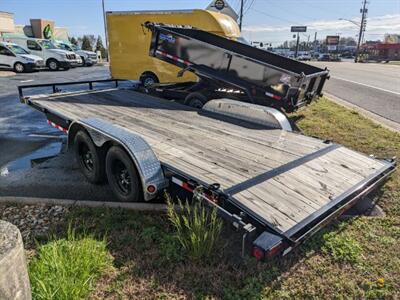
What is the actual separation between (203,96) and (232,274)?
5.90 m

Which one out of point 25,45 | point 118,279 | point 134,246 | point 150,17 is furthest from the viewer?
point 25,45

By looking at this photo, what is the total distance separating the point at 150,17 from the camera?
40.1 feet

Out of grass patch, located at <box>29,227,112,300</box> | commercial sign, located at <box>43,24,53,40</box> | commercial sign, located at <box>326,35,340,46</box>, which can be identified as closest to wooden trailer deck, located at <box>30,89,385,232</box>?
grass patch, located at <box>29,227,112,300</box>

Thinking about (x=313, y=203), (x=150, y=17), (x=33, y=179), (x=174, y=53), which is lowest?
(x=33, y=179)

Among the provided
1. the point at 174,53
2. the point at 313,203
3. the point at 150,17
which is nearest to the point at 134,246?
the point at 313,203

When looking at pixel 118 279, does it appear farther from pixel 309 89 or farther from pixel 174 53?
pixel 174 53

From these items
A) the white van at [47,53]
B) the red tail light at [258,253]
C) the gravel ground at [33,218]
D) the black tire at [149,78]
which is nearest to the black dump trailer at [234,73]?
the black tire at [149,78]

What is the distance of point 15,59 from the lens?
878 inches

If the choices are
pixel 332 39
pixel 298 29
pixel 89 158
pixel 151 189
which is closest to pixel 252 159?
pixel 151 189

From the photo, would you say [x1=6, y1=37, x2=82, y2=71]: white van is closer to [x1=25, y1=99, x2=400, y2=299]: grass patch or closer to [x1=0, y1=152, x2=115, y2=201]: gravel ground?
[x1=0, y1=152, x2=115, y2=201]: gravel ground

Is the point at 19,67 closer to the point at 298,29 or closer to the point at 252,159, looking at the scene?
the point at 252,159

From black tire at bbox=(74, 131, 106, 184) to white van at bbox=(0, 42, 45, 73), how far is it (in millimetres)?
20399

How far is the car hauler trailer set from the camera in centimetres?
297

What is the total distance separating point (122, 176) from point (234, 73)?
449 cm
